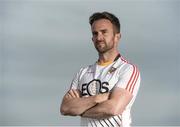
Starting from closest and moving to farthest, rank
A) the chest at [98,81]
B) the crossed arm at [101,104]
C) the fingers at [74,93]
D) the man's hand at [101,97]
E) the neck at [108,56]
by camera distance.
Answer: the crossed arm at [101,104] → the man's hand at [101,97] → the chest at [98,81] → the neck at [108,56] → the fingers at [74,93]

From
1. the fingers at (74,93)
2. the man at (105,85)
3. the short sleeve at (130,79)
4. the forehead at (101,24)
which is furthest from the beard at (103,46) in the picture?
the fingers at (74,93)

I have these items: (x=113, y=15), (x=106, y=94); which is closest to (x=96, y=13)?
(x=113, y=15)

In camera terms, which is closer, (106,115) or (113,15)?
(106,115)

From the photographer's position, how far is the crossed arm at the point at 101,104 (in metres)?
6.37

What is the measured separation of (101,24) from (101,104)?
1081mm

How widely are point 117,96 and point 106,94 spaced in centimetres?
16

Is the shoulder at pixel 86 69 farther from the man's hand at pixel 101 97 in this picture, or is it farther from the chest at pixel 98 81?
the man's hand at pixel 101 97

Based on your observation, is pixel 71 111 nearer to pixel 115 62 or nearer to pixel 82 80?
pixel 82 80

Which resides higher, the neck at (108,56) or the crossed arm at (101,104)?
the neck at (108,56)

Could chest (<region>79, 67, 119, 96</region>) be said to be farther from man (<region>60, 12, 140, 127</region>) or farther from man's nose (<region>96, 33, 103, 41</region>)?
man's nose (<region>96, 33, 103, 41</region>)

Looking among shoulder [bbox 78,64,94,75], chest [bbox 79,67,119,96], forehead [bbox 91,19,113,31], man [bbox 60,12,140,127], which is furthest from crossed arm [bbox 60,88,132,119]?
forehead [bbox 91,19,113,31]

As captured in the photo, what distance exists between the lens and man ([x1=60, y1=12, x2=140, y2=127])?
6426 mm

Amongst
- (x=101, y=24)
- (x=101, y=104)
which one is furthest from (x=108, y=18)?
(x=101, y=104)

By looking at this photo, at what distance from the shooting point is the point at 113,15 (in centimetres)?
684
